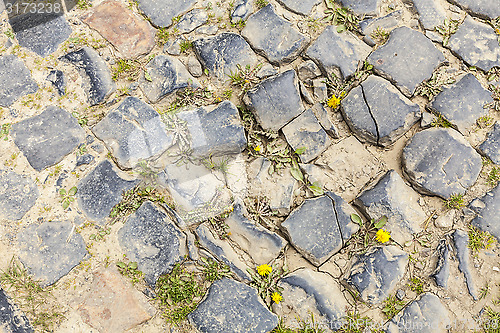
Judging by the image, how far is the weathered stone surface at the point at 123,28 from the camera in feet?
10.4

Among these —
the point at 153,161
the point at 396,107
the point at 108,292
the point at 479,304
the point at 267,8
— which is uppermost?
the point at 267,8

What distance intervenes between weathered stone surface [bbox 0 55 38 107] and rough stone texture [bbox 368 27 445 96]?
278cm

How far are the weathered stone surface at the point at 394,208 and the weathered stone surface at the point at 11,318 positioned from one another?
268 centimetres

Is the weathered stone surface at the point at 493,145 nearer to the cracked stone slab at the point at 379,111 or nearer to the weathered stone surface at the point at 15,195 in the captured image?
the cracked stone slab at the point at 379,111

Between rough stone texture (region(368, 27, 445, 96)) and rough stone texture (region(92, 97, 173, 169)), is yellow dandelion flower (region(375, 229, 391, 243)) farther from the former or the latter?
rough stone texture (region(92, 97, 173, 169))

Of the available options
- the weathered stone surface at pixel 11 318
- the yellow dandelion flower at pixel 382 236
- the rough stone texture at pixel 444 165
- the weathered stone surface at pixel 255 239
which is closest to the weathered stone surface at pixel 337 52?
the rough stone texture at pixel 444 165

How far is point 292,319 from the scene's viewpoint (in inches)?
112

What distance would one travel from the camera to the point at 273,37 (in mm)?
3145

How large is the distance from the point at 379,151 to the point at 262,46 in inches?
50.8

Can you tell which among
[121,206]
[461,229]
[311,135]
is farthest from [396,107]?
[121,206]

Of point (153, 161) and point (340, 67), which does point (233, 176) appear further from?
point (340, 67)

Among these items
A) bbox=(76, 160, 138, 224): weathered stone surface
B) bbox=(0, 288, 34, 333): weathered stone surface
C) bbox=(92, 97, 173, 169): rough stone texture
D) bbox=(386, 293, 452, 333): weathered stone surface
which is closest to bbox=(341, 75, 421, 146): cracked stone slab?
bbox=(386, 293, 452, 333): weathered stone surface

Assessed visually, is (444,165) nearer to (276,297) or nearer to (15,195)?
(276,297)

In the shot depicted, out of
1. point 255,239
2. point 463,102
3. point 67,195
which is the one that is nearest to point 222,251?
point 255,239
